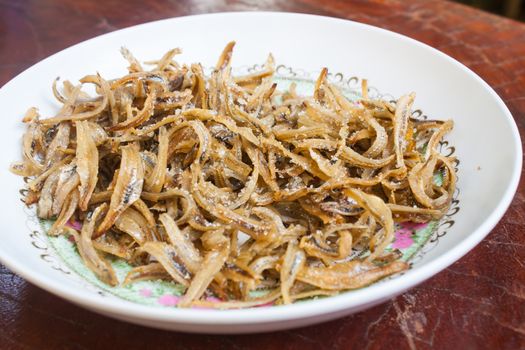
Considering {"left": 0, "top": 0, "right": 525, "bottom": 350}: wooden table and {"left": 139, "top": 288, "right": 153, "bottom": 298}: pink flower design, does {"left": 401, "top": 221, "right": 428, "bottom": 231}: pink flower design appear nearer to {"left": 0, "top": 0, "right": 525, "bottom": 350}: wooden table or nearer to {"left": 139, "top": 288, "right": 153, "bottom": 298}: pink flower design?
{"left": 0, "top": 0, "right": 525, "bottom": 350}: wooden table

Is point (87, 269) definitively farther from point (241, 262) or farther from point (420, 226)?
point (420, 226)

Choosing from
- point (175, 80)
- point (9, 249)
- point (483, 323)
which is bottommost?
point (483, 323)

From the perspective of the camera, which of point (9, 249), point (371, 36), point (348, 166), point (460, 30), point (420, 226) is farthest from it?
point (460, 30)

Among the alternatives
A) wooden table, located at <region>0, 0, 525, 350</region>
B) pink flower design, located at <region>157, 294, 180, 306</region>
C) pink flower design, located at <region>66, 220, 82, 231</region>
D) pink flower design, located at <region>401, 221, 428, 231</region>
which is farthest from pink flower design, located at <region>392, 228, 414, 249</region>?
pink flower design, located at <region>66, 220, 82, 231</region>

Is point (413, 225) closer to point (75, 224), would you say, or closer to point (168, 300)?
point (168, 300)

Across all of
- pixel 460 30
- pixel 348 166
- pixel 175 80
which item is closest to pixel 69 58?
pixel 175 80

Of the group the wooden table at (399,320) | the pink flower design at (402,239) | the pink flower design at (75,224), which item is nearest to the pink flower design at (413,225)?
the pink flower design at (402,239)
